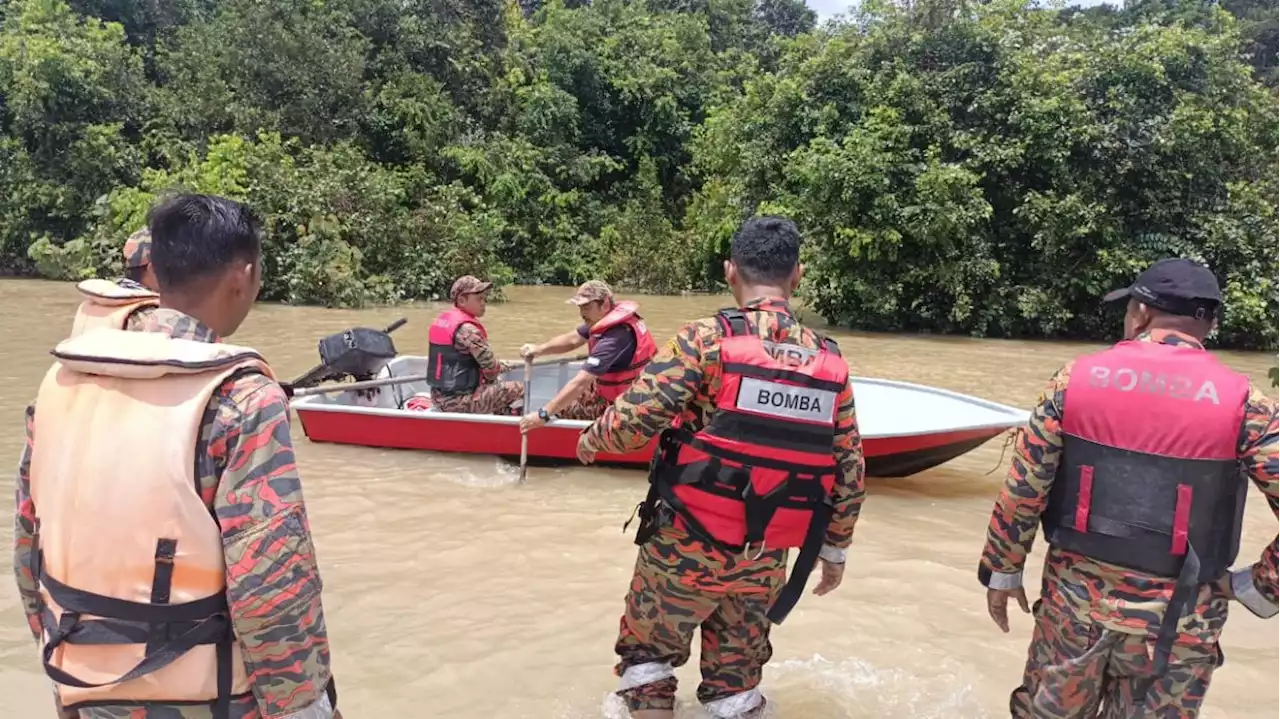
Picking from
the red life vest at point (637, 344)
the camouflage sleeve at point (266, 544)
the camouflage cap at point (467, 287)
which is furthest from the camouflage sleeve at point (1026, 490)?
the camouflage cap at point (467, 287)

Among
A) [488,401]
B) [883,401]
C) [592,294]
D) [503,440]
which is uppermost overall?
[592,294]

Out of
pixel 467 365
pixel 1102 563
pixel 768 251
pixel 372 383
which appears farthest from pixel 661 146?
pixel 1102 563

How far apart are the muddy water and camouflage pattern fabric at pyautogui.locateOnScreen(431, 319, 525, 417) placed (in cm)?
42

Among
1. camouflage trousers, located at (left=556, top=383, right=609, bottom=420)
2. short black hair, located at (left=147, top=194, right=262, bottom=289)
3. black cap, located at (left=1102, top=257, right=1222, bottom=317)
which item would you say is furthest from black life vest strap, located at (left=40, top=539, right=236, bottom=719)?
camouflage trousers, located at (left=556, top=383, right=609, bottom=420)

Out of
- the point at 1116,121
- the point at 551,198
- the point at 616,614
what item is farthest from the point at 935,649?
the point at 551,198

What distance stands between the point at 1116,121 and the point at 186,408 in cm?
1501

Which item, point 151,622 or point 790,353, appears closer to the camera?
point 151,622

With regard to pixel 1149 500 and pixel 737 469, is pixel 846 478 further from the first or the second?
pixel 1149 500

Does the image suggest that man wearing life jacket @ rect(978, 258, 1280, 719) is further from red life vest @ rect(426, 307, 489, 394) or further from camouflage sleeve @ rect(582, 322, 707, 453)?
red life vest @ rect(426, 307, 489, 394)

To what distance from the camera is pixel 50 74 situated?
65.5 ft

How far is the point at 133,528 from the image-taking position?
5.09ft

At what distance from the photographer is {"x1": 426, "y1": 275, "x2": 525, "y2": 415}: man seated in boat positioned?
693 cm

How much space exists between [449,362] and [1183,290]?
5.62 metres

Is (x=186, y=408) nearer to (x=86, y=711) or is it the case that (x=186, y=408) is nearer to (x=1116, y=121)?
(x=86, y=711)
